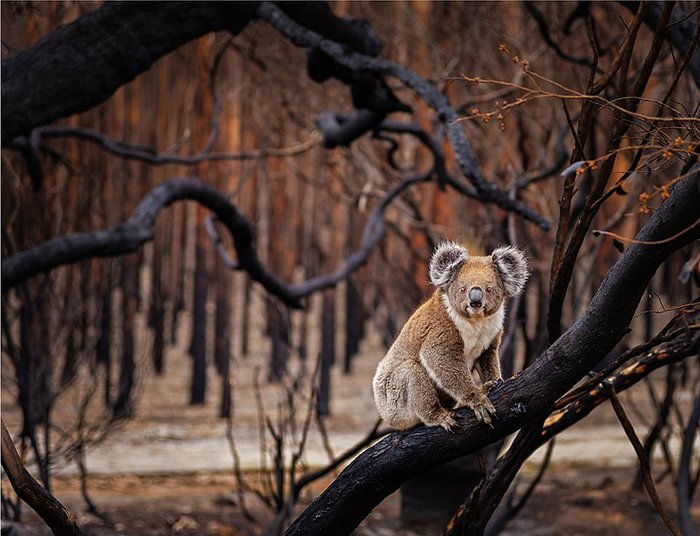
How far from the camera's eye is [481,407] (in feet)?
5.85

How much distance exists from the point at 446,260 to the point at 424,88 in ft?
5.58

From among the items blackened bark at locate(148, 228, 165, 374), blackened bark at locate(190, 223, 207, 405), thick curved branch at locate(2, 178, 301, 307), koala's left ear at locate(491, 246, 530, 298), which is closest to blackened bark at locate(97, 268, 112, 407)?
blackened bark at locate(148, 228, 165, 374)

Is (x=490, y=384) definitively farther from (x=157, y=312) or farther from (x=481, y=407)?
(x=157, y=312)

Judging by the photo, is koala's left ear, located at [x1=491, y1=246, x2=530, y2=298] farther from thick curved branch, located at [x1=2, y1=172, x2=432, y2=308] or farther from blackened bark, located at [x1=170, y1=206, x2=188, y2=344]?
blackened bark, located at [x1=170, y1=206, x2=188, y2=344]

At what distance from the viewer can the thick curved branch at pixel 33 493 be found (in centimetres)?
189

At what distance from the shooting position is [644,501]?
595 centimetres

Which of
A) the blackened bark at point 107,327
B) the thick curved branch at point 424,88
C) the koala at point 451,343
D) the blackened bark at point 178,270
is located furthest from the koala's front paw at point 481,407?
the blackened bark at point 178,270

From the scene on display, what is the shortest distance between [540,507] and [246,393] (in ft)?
14.6

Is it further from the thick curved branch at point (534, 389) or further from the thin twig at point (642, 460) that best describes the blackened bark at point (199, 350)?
the thin twig at point (642, 460)

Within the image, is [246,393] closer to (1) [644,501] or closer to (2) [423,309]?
(1) [644,501]

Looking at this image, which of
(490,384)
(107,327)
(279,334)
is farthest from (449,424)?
(107,327)

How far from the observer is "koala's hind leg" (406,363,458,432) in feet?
6.02

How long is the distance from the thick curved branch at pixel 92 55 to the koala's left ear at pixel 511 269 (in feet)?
7.51

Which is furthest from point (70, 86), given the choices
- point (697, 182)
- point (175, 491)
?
point (175, 491)
